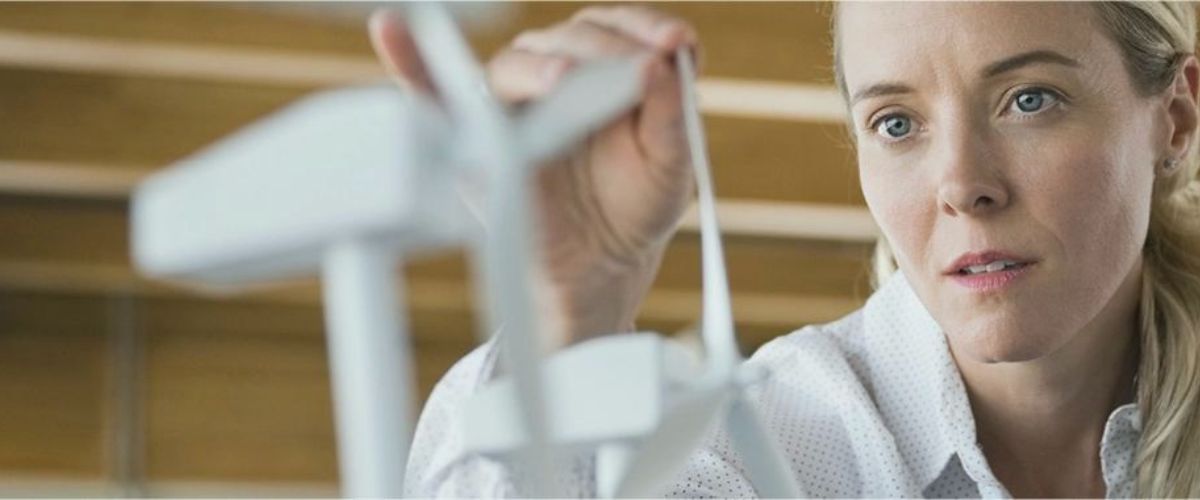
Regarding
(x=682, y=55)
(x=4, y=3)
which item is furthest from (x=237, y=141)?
(x=4, y=3)

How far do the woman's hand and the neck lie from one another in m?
0.65

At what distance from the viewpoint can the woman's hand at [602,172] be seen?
66 centimetres

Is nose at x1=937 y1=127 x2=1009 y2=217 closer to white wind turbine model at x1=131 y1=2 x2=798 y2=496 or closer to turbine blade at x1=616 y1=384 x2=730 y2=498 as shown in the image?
turbine blade at x1=616 y1=384 x2=730 y2=498

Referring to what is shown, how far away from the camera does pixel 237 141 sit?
0.53m

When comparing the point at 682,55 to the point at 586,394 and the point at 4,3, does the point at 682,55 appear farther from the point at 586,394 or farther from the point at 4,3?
the point at 4,3

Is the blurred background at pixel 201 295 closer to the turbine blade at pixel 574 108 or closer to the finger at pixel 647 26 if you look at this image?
the finger at pixel 647 26

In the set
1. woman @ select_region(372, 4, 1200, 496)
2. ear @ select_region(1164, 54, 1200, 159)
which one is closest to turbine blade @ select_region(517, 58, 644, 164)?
woman @ select_region(372, 4, 1200, 496)

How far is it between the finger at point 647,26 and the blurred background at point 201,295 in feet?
9.73

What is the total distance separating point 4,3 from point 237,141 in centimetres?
362

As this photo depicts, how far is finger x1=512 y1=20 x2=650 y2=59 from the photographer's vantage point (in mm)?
677

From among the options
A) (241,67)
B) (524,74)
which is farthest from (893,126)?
(241,67)

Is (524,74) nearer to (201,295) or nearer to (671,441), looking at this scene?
(671,441)

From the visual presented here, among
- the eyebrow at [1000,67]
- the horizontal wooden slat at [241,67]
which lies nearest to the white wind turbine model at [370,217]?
the eyebrow at [1000,67]

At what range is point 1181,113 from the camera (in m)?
1.51
